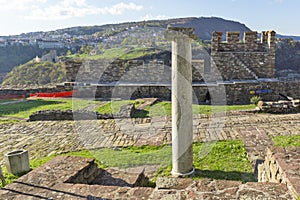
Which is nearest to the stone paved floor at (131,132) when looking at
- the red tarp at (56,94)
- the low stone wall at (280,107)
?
the low stone wall at (280,107)

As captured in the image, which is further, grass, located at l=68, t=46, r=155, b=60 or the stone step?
grass, located at l=68, t=46, r=155, b=60

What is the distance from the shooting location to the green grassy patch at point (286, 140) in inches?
217

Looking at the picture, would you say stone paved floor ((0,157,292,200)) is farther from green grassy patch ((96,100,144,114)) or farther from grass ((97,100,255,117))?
green grassy patch ((96,100,144,114))

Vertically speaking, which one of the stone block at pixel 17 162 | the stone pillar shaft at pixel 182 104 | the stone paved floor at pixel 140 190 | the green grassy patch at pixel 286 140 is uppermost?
the stone pillar shaft at pixel 182 104

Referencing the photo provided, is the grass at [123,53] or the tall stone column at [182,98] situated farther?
the grass at [123,53]

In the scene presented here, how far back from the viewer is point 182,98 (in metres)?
4.20

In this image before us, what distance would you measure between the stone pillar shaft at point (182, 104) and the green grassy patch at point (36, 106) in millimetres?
6858

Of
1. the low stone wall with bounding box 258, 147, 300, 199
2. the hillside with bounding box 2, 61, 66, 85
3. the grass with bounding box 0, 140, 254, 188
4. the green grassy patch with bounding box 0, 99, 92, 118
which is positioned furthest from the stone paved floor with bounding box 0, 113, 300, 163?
the hillside with bounding box 2, 61, 66, 85

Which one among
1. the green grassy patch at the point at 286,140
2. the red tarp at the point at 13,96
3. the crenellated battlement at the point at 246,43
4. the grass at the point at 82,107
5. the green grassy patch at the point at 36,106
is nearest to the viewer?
the green grassy patch at the point at 286,140

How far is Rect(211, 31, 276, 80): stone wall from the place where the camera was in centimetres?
1308

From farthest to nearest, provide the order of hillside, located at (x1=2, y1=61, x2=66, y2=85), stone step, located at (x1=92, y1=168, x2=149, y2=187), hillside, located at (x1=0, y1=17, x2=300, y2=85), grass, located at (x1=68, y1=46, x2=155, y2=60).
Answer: hillside, located at (x1=2, y1=61, x2=66, y2=85), hillside, located at (x1=0, y1=17, x2=300, y2=85), grass, located at (x1=68, y1=46, x2=155, y2=60), stone step, located at (x1=92, y1=168, x2=149, y2=187)

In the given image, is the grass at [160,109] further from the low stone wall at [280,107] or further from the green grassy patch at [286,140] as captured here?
the green grassy patch at [286,140]

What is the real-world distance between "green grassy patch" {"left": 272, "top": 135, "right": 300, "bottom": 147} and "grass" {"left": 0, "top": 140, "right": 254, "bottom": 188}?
743 mm

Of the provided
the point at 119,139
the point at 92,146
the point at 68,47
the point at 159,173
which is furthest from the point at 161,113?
the point at 68,47
